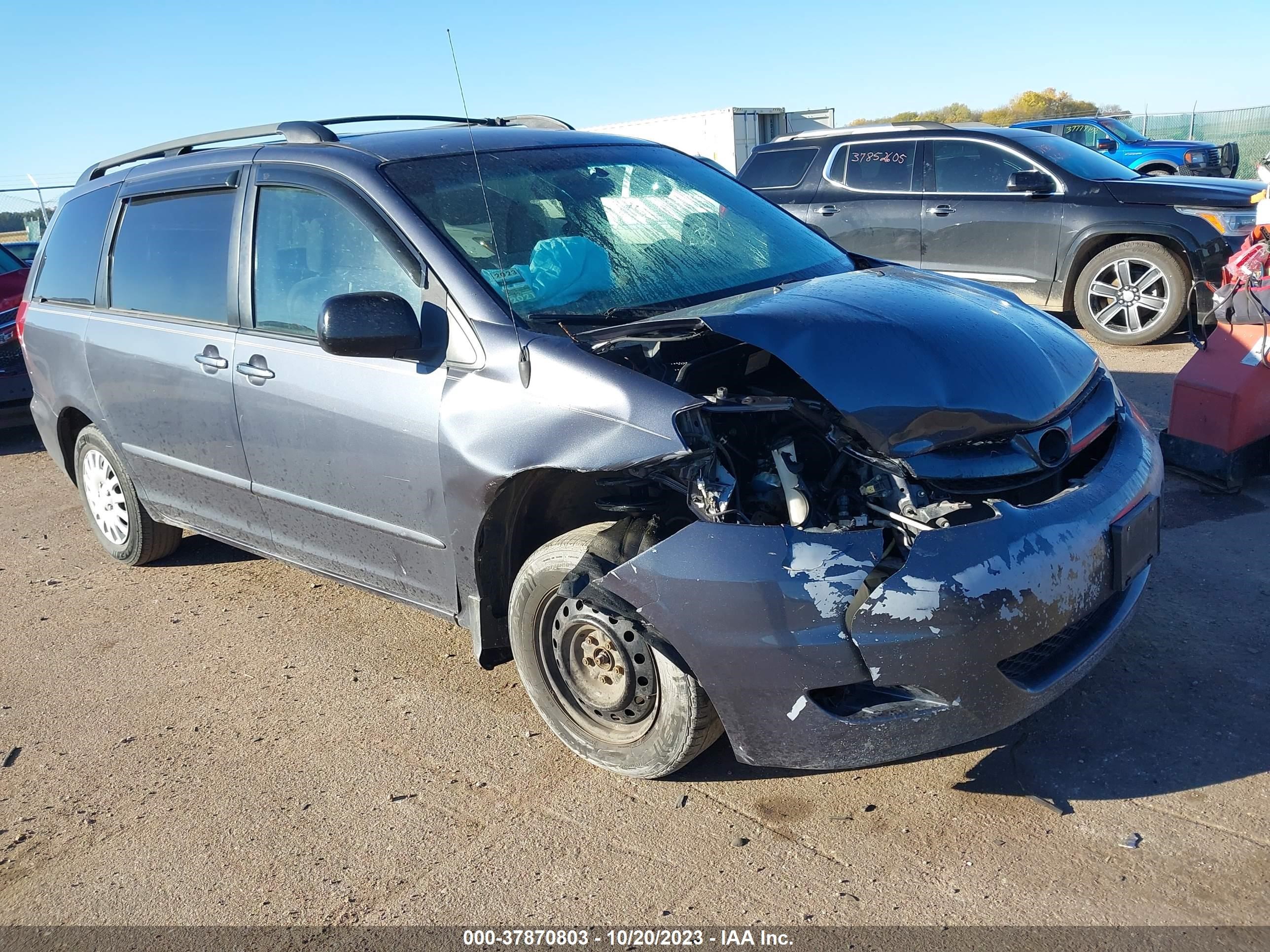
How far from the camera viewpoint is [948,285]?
3.62 meters

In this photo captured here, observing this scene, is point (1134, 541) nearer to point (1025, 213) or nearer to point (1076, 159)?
point (1025, 213)

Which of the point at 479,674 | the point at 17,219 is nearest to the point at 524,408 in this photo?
the point at 479,674

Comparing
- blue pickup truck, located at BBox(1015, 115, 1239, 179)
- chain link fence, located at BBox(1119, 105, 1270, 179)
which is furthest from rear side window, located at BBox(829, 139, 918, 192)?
chain link fence, located at BBox(1119, 105, 1270, 179)

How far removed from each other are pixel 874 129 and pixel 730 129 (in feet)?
43.9

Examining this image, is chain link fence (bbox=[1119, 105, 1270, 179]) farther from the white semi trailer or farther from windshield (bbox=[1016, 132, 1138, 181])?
windshield (bbox=[1016, 132, 1138, 181])

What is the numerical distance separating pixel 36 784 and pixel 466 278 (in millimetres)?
2179

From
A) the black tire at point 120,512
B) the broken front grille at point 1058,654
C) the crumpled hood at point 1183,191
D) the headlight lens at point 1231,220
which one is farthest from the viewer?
the crumpled hood at point 1183,191

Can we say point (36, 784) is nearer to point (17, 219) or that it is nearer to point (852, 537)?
point (852, 537)

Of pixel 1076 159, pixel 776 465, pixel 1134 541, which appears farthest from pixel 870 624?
pixel 1076 159

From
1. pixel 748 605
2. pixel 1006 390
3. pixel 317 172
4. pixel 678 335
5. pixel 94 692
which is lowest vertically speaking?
pixel 94 692

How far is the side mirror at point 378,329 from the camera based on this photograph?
3047mm

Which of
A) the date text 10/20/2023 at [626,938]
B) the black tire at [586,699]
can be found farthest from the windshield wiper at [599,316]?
the date text 10/20/2023 at [626,938]

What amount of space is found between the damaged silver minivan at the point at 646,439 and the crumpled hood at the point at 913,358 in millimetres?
12

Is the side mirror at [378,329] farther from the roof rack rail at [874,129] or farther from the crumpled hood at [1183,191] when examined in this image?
the roof rack rail at [874,129]
